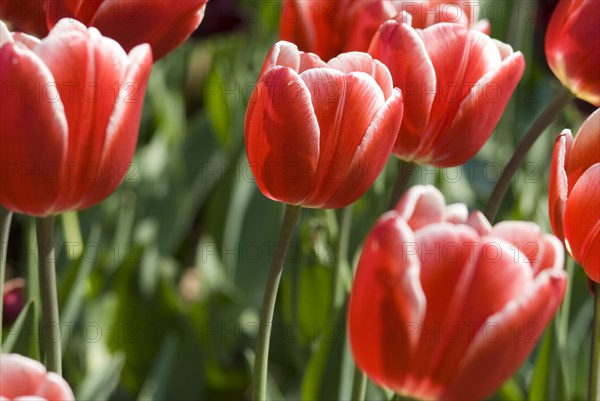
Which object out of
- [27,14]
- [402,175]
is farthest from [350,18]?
[27,14]

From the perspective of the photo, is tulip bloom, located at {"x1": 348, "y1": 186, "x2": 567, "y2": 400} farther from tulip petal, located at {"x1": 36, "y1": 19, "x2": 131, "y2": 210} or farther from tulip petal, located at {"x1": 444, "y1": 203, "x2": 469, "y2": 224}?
tulip petal, located at {"x1": 36, "y1": 19, "x2": 131, "y2": 210}

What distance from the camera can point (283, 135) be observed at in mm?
626

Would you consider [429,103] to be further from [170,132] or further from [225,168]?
[170,132]

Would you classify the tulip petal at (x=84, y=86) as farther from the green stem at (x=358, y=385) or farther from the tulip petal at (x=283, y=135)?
the green stem at (x=358, y=385)

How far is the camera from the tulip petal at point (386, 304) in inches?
19.9

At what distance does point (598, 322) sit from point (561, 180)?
0.12 m

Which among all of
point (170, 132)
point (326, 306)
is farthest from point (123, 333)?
point (170, 132)

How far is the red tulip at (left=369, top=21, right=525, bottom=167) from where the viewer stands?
2.25ft

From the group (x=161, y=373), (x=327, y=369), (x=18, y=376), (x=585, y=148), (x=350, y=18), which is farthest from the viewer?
(x=161, y=373)

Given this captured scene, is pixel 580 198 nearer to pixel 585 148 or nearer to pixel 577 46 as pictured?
pixel 585 148

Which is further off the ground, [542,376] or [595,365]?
[595,365]

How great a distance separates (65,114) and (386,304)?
233 millimetres

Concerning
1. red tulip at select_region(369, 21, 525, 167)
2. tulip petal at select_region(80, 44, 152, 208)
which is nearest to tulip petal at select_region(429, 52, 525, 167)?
red tulip at select_region(369, 21, 525, 167)

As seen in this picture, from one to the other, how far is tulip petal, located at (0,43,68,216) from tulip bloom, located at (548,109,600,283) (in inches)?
12.6
